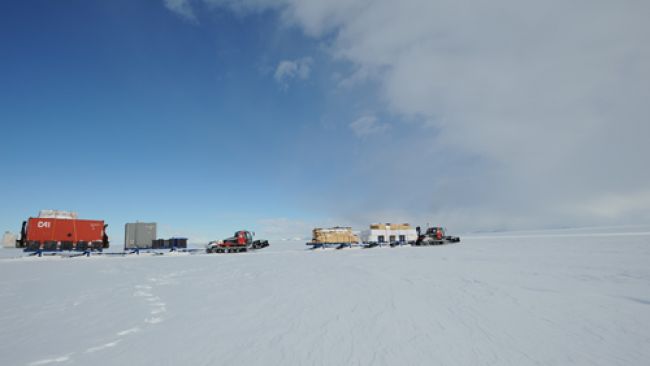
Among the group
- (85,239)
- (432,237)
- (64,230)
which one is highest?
(64,230)

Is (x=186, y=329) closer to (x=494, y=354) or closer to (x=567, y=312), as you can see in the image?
(x=494, y=354)

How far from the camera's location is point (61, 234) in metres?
32.8

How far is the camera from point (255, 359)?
4.83 metres

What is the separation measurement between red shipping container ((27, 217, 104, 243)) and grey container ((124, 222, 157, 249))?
262 cm

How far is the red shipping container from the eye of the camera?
3172cm

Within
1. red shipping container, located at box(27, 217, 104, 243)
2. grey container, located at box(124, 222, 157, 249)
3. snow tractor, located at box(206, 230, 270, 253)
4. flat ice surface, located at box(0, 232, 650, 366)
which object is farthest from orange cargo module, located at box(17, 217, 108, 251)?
flat ice surface, located at box(0, 232, 650, 366)

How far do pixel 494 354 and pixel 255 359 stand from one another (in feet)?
12.2

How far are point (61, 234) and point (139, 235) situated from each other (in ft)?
23.7

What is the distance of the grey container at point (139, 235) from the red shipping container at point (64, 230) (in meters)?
2.62

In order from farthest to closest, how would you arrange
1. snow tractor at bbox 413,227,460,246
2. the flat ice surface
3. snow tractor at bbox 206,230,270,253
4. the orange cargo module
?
snow tractor at bbox 413,227,460,246 → snow tractor at bbox 206,230,270,253 → the orange cargo module → the flat ice surface

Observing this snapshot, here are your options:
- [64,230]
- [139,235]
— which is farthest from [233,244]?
[64,230]

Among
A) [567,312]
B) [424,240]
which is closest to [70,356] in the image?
[567,312]

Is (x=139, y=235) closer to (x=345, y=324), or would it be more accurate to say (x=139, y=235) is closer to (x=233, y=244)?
(x=233, y=244)

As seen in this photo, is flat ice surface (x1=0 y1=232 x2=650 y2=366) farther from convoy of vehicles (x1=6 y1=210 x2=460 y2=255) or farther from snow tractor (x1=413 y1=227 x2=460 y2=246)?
snow tractor (x1=413 y1=227 x2=460 y2=246)
